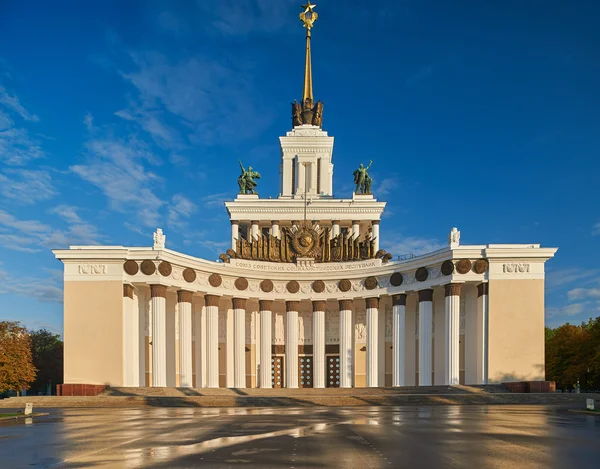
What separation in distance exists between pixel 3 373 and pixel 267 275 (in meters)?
19.2

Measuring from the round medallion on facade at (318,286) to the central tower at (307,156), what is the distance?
12087 mm

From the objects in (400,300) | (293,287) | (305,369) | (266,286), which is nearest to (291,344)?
(305,369)

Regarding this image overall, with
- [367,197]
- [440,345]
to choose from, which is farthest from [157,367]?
[367,197]

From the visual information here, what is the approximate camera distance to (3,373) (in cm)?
2516

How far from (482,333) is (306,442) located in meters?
23.4

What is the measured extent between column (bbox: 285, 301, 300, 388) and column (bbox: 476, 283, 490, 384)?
1258 centimetres

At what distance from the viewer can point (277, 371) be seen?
41.4 m

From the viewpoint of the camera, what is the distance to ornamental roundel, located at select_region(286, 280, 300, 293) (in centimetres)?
4116

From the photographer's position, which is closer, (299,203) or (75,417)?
(75,417)

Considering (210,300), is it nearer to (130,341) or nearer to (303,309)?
(130,341)

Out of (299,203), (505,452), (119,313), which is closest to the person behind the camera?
(505,452)

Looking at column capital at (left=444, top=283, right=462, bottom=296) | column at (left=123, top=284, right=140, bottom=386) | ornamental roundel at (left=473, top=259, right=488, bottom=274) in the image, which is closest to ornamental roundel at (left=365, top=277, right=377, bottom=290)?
column capital at (left=444, top=283, right=462, bottom=296)

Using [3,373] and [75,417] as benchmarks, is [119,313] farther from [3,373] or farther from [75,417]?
[75,417]

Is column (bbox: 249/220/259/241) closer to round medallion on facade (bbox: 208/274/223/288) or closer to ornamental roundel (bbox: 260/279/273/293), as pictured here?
ornamental roundel (bbox: 260/279/273/293)
